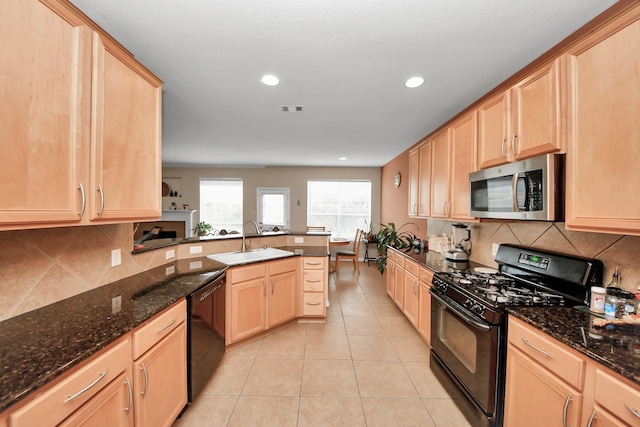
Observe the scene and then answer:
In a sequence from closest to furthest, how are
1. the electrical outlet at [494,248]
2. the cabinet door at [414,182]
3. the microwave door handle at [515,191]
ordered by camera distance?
the microwave door handle at [515,191] < the electrical outlet at [494,248] < the cabinet door at [414,182]

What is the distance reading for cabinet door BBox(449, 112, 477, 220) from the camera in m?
2.14

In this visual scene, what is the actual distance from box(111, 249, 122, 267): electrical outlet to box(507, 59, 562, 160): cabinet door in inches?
114

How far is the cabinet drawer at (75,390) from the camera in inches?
29.1

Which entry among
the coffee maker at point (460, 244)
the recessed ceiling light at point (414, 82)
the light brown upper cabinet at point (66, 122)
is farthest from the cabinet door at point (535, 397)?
the light brown upper cabinet at point (66, 122)

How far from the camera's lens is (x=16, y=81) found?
916 millimetres

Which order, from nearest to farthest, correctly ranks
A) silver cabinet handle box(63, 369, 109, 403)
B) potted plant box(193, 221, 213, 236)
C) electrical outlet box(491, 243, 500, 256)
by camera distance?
1. silver cabinet handle box(63, 369, 109, 403)
2. electrical outlet box(491, 243, 500, 256)
3. potted plant box(193, 221, 213, 236)

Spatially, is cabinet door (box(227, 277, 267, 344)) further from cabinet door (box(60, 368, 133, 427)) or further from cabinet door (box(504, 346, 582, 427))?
cabinet door (box(504, 346, 582, 427))

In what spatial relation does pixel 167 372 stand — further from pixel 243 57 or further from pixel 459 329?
pixel 243 57

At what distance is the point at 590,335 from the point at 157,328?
6.86 feet

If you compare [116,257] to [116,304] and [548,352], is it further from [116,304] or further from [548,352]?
[548,352]

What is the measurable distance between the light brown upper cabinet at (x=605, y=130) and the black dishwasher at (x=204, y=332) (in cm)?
233

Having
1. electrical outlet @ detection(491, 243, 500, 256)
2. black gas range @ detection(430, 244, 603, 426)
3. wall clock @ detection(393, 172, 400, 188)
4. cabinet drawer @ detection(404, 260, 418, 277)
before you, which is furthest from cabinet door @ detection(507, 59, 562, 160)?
wall clock @ detection(393, 172, 400, 188)

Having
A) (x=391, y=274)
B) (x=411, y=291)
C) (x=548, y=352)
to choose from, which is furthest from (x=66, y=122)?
(x=391, y=274)

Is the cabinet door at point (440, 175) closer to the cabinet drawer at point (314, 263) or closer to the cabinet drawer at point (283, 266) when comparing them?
the cabinet drawer at point (314, 263)
